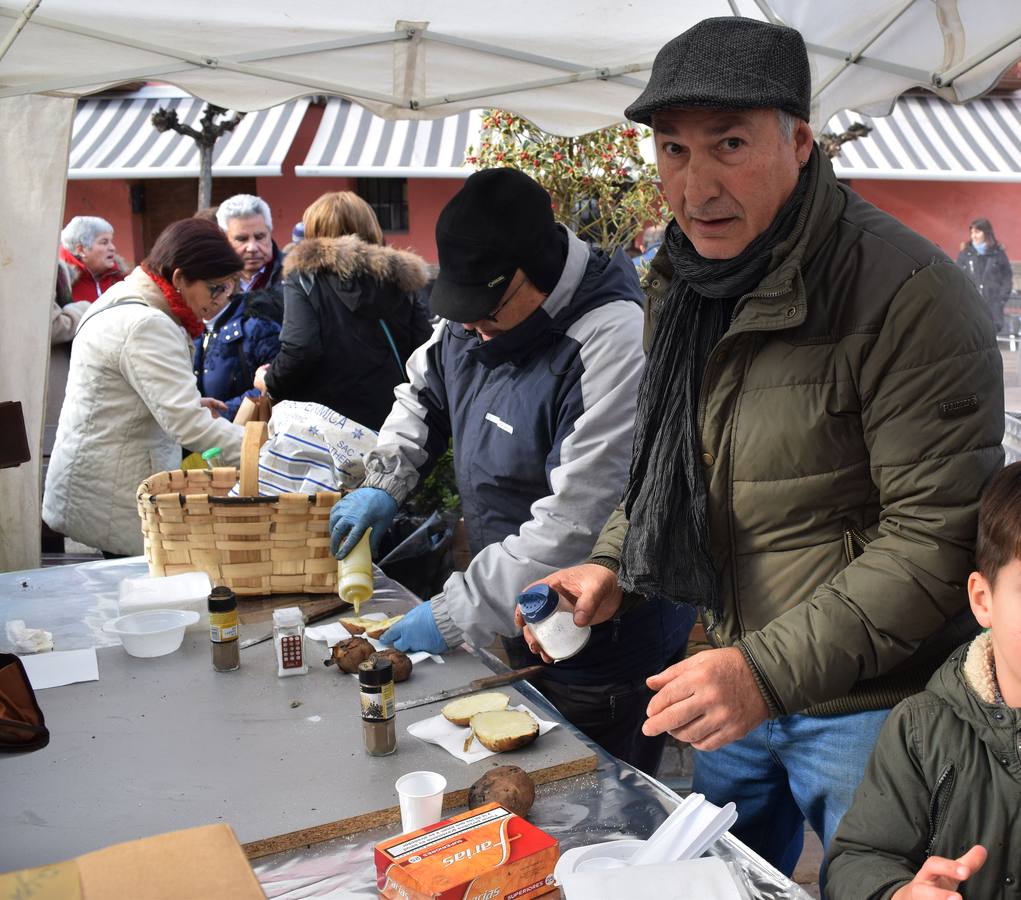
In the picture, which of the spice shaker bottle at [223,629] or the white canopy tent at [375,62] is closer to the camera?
the spice shaker bottle at [223,629]

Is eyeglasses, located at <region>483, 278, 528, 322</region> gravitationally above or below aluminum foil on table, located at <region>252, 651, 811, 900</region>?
above

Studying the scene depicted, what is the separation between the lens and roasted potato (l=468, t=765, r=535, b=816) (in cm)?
157

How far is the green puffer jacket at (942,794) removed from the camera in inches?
52.9

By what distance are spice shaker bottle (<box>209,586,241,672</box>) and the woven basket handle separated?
15.6 inches

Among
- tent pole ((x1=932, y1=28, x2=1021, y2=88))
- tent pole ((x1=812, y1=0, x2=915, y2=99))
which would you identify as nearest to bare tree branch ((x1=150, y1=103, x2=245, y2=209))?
tent pole ((x1=812, y1=0, x2=915, y2=99))

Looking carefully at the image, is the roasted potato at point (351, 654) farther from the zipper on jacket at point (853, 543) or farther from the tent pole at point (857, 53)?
the tent pole at point (857, 53)

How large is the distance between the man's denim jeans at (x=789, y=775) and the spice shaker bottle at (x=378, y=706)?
629 millimetres

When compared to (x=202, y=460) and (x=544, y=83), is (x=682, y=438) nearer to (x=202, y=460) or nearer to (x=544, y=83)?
(x=202, y=460)

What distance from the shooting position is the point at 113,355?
3309mm

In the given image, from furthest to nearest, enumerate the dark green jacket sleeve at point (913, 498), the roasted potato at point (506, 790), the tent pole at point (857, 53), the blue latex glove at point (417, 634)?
the tent pole at point (857, 53), the blue latex glove at point (417, 634), the roasted potato at point (506, 790), the dark green jacket sleeve at point (913, 498)

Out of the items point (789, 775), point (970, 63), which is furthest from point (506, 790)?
point (970, 63)

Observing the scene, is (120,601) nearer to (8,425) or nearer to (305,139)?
(8,425)

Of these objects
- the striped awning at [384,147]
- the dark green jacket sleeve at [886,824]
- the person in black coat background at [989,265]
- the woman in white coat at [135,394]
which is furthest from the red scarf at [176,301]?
the person in black coat background at [989,265]

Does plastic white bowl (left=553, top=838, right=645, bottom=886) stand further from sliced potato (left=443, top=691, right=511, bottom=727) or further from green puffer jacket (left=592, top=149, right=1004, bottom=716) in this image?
sliced potato (left=443, top=691, right=511, bottom=727)
